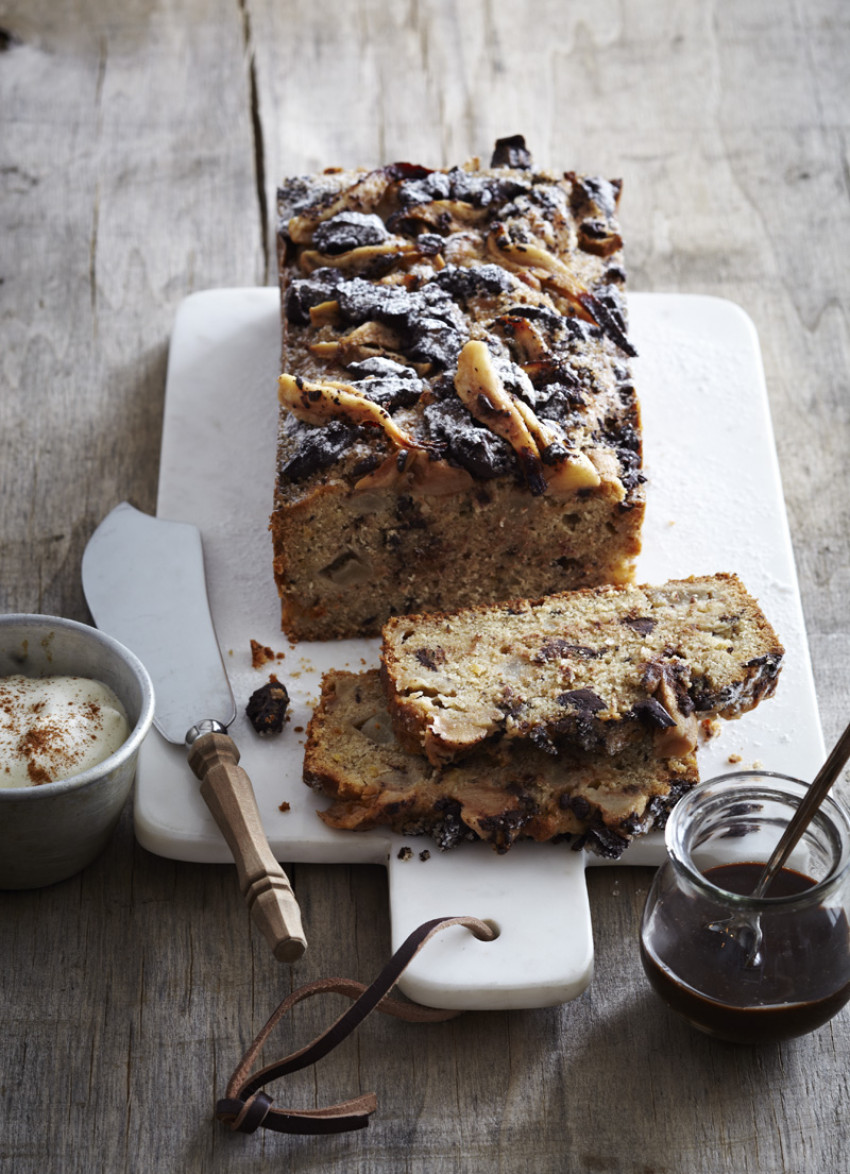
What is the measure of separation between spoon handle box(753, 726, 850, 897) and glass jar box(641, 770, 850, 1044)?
5cm

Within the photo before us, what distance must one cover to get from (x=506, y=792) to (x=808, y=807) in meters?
0.74

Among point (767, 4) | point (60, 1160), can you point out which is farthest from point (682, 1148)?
point (767, 4)

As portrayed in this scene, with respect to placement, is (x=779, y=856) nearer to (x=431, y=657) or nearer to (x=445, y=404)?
(x=431, y=657)

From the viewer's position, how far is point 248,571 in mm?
3965

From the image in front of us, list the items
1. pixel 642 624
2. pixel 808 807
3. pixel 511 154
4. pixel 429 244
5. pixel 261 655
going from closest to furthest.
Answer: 1. pixel 808 807
2. pixel 642 624
3. pixel 261 655
4. pixel 429 244
5. pixel 511 154

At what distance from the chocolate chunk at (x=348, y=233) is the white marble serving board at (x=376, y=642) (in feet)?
1.93

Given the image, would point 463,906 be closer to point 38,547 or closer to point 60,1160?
point 60,1160

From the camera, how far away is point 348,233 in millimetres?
4051

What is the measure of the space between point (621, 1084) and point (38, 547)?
2.32 m

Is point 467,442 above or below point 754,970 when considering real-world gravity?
above

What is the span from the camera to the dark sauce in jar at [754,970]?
2.79 m

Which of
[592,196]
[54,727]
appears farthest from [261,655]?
[592,196]

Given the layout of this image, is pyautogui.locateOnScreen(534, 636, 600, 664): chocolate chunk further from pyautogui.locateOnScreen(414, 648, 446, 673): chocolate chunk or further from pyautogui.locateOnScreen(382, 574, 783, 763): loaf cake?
pyautogui.locateOnScreen(414, 648, 446, 673): chocolate chunk

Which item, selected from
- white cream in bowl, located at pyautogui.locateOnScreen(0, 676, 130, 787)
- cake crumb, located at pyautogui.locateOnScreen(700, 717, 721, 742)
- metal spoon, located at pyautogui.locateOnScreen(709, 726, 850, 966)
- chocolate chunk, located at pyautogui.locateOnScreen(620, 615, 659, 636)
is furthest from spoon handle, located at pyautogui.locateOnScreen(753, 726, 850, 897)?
white cream in bowl, located at pyautogui.locateOnScreen(0, 676, 130, 787)
